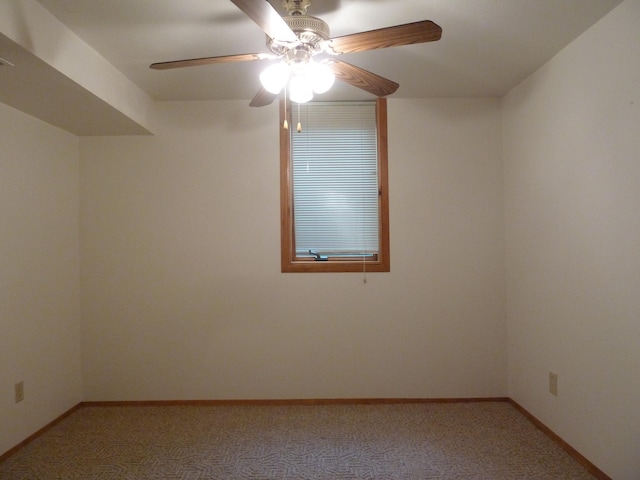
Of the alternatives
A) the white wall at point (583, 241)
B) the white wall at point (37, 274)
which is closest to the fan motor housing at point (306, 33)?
the white wall at point (583, 241)

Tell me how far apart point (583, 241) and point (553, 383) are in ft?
3.19

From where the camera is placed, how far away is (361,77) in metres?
1.76

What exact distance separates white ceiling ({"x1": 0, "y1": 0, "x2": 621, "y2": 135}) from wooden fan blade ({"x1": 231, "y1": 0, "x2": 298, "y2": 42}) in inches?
18.2

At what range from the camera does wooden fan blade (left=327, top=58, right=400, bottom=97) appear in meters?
1.68

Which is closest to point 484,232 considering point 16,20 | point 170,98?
point 170,98

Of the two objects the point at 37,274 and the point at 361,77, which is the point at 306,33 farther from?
the point at 37,274

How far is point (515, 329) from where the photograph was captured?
284 cm

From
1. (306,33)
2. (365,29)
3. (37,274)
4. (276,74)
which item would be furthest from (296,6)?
(37,274)

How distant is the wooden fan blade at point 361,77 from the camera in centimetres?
168

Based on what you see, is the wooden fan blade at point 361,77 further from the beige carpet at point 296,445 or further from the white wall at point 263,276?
the beige carpet at point 296,445

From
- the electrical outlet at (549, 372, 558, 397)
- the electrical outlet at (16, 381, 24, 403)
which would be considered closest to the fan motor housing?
the electrical outlet at (549, 372, 558, 397)

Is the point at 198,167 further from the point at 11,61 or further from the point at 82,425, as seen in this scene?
the point at 82,425

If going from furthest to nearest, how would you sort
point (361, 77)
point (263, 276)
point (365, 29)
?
point (263, 276) < point (365, 29) < point (361, 77)

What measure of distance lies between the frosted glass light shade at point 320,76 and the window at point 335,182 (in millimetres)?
1474
